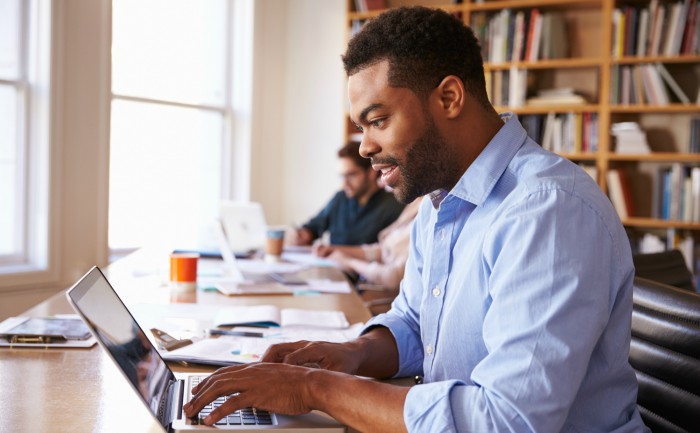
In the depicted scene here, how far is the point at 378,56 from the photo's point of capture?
44.2 inches

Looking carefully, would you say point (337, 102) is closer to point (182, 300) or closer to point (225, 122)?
point (225, 122)

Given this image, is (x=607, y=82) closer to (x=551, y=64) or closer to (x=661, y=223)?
(x=551, y=64)

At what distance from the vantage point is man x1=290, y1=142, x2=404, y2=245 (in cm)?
372

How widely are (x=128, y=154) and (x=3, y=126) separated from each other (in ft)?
2.63

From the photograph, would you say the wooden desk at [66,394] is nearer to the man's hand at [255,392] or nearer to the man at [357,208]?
the man's hand at [255,392]

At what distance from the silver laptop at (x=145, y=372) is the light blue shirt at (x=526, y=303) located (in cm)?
19

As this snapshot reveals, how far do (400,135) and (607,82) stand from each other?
10.8 feet

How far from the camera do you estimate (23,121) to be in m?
3.36

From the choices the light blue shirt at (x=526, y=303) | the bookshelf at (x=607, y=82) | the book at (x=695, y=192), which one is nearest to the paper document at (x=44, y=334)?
the light blue shirt at (x=526, y=303)

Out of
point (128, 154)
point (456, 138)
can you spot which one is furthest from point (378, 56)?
point (128, 154)

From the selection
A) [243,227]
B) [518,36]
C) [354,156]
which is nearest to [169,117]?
[354,156]

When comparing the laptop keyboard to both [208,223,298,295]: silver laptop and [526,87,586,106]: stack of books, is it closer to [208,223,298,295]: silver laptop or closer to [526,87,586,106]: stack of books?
[208,223,298,295]: silver laptop

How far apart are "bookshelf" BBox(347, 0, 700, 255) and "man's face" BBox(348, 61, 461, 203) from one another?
10.5ft

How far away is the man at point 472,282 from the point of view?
2.81 ft
